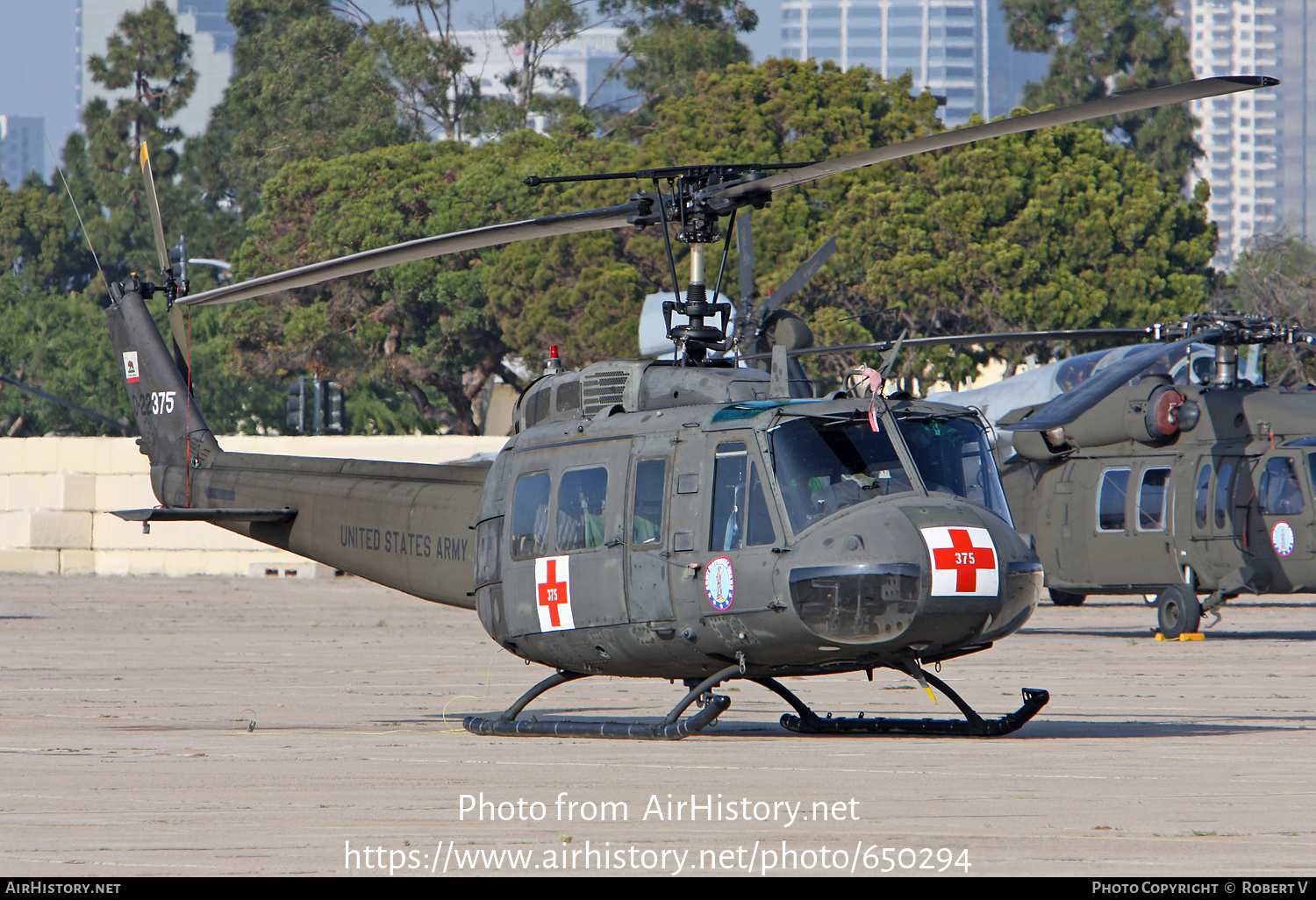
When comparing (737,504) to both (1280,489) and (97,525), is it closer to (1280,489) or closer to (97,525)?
(1280,489)

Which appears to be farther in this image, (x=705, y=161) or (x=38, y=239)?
(x=38, y=239)

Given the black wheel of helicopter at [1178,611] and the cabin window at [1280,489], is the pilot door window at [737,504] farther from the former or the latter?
the black wheel of helicopter at [1178,611]

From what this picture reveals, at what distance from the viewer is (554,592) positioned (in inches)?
412

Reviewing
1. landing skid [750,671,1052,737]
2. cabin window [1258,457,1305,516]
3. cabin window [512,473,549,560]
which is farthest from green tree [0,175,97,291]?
landing skid [750,671,1052,737]

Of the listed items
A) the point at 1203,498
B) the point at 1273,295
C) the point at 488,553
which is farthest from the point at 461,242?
the point at 1273,295

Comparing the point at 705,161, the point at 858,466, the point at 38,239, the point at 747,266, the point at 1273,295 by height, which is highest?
the point at 38,239

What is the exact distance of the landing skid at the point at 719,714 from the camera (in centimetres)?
978

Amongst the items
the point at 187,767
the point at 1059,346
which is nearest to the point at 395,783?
the point at 187,767

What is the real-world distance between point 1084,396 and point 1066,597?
455 cm

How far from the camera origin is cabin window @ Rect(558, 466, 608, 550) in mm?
10258

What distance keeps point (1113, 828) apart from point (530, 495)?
5.01 meters

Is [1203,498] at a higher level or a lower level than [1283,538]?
higher

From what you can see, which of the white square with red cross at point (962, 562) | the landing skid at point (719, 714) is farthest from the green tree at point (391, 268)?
the white square with red cross at point (962, 562)

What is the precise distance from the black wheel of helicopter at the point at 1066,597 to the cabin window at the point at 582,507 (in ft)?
37.2
